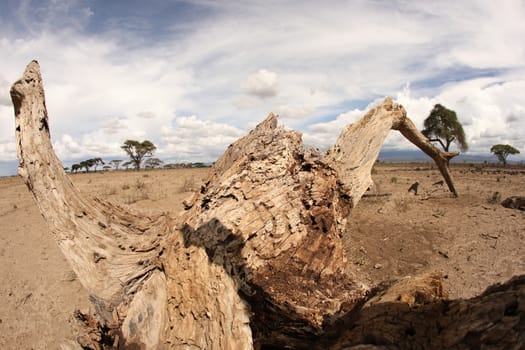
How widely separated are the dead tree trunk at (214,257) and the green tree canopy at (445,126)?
26.8 metres

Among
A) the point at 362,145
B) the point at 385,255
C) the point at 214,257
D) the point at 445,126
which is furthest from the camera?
the point at 445,126

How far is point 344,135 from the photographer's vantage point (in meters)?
5.32

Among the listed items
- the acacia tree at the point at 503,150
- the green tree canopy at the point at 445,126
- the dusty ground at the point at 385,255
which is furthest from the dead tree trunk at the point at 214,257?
the acacia tree at the point at 503,150

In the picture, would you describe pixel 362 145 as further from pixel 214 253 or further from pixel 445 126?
pixel 445 126

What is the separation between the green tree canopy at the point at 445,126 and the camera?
2645 cm

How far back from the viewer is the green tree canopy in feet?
86.8

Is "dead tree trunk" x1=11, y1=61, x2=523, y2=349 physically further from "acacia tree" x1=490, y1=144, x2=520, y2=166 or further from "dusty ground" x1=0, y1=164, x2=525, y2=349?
"acacia tree" x1=490, y1=144, x2=520, y2=166

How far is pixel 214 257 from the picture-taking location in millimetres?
3223

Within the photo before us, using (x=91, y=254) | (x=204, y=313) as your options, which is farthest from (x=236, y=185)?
(x=91, y=254)

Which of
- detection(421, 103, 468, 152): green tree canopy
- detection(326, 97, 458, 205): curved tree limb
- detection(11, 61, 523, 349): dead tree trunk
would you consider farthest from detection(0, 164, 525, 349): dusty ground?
detection(421, 103, 468, 152): green tree canopy

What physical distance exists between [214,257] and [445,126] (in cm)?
2926

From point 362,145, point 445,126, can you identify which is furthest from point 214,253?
point 445,126

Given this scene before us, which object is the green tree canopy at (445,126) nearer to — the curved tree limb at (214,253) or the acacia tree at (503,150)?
the acacia tree at (503,150)

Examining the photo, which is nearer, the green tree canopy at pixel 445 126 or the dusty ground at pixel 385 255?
the dusty ground at pixel 385 255
